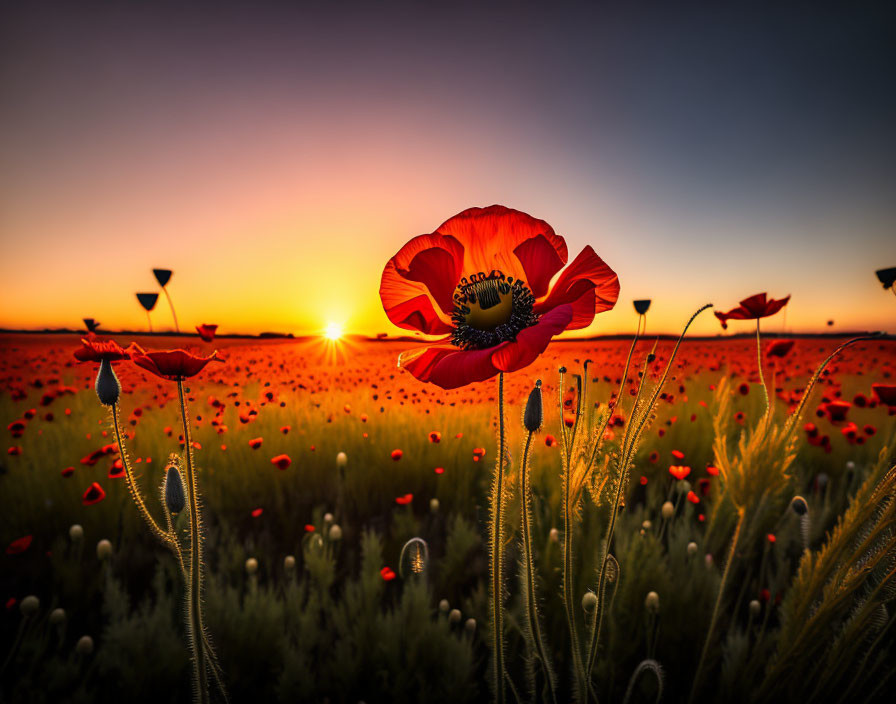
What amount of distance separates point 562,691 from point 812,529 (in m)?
1.37

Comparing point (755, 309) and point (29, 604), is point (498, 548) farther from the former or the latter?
point (29, 604)

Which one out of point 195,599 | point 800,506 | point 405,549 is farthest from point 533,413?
point 800,506

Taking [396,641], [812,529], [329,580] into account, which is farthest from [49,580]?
[812,529]

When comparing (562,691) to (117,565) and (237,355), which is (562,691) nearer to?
(117,565)

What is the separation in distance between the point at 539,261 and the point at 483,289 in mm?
155

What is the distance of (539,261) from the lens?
79 cm

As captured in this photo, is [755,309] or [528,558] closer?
[528,558]

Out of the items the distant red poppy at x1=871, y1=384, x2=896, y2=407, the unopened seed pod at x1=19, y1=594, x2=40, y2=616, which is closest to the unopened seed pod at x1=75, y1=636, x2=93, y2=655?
the unopened seed pod at x1=19, y1=594, x2=40, y2=616

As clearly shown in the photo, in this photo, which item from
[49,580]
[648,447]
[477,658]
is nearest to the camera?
[477,658]

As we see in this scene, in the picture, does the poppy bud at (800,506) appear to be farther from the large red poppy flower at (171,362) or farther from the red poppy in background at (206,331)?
the red poppy in background at (206,331)

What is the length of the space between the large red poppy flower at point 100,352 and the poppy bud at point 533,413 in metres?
0.84

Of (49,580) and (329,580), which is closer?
(329,580)

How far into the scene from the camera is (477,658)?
1601 mm

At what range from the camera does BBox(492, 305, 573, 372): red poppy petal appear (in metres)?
0.62
